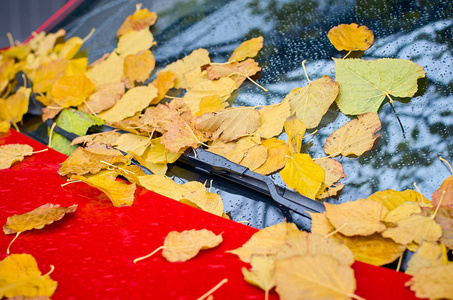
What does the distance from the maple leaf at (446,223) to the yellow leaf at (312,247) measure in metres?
0.17

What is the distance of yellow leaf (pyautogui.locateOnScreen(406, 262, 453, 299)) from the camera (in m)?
0.52

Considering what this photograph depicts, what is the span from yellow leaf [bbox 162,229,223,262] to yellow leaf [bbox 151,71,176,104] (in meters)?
0.55

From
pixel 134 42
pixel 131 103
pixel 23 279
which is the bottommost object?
pixel 23 279

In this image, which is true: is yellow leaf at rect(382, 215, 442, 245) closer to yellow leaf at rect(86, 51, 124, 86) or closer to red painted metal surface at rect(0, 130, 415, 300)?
red painted metal surface at rect(0, 130, 415, 300)

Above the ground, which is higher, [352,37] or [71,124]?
[352,37]

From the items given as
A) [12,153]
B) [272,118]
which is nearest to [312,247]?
[272,118]

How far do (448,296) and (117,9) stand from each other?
150 centimetres

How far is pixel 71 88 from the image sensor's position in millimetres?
1268

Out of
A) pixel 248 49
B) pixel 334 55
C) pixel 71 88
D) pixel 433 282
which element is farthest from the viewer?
pixel 71 88

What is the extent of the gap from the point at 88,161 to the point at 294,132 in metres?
0.50

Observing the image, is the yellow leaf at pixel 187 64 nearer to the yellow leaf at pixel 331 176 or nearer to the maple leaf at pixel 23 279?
the yellow leaf at pixel 331 176

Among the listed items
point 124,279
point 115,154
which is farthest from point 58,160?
point 124,279

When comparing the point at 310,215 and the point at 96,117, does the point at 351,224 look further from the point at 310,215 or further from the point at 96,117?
the point at 96,117

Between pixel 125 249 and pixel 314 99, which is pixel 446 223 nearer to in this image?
pixel 314 99
